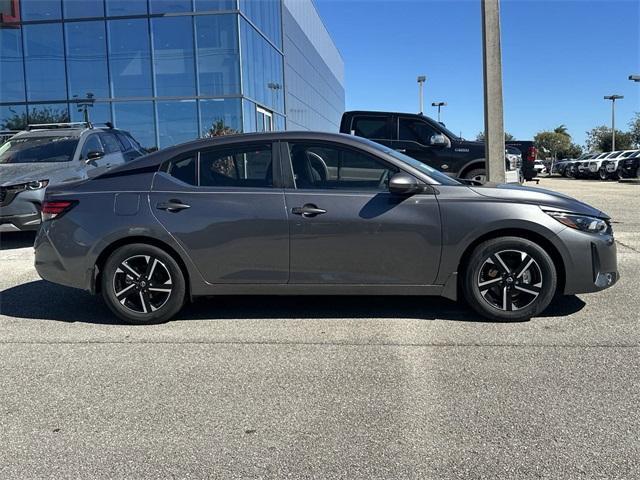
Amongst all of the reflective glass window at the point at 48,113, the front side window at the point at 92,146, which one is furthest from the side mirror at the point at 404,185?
the reflective glass window at the point at 48,113

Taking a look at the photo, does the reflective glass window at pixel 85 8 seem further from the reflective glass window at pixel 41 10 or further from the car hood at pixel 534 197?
the car hood at pixel 534 197

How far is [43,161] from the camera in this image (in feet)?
32.4

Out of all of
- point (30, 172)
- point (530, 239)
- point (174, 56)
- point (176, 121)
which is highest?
point (174, 56)

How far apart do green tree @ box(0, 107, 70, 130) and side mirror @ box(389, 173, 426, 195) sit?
16444mm

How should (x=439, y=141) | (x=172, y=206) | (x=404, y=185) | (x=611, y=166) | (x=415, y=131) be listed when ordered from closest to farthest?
(x=404, y=185)
(x=172, y=206)
(x=439, y=141)
(x=415, y=131)
(x=611, y=166)

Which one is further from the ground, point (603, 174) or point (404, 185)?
point (603, 174)

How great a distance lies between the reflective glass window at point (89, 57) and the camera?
18.2 meters

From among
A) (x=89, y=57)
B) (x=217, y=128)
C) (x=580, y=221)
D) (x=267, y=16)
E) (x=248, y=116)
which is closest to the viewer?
(x=580, y=221)

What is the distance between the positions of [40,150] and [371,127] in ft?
21.2

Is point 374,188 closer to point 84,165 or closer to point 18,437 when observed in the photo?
point 18,437

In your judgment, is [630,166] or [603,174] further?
[603,174]

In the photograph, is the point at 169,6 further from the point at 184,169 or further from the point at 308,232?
the point at 308,232

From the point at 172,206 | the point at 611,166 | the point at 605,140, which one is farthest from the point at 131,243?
the point at 605,140

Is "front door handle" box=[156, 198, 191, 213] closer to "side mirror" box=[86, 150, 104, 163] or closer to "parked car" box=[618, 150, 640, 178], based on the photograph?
"side mirror" box=[86, 150, 104, 163]
